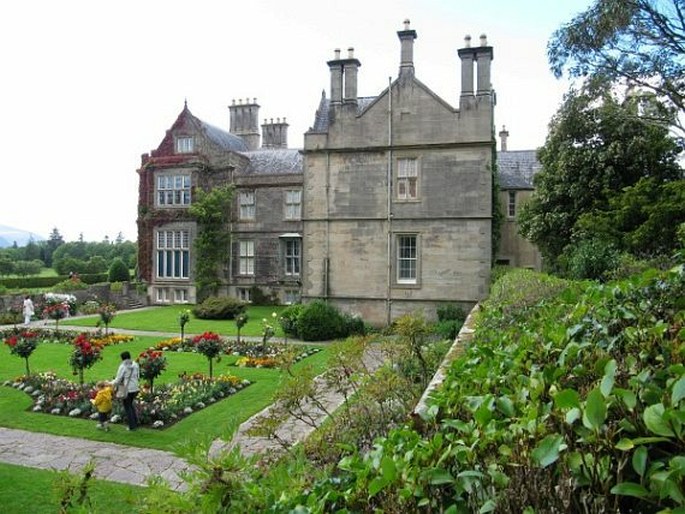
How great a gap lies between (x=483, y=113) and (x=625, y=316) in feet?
61.6

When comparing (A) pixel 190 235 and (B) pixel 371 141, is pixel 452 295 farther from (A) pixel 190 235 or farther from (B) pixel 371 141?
(A) pixel 190 235

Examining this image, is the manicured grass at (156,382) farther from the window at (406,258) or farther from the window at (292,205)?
the window at (292,205)

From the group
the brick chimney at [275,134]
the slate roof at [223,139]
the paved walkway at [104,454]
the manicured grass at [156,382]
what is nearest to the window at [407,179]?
the manicured grass at [156,382]

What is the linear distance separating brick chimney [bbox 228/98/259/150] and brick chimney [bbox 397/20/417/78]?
70.0 feet

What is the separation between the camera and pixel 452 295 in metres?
21.5

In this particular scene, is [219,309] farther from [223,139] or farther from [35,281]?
[35,281]

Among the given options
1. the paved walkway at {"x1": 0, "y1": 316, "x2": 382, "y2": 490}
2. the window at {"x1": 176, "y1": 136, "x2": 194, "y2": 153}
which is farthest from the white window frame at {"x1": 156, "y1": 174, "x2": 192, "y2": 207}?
the paved walkway at {"x1": 0, "y1": 316, "x2": 382, "y2": 490}

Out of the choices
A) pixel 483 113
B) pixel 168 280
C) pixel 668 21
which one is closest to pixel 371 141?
pixel 483 113

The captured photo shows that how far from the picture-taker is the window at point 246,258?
32.3m

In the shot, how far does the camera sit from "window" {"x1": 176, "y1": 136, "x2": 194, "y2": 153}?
108 ft

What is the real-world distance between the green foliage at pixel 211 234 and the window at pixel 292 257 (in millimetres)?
3771

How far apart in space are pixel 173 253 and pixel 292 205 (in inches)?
311

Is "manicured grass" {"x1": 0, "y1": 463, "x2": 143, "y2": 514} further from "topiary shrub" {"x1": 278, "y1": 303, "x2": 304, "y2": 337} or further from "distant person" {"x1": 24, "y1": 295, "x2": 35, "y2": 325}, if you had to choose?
"distant person" {"x1": 24, "y1": 295, "x2": 35, "y2": 325}

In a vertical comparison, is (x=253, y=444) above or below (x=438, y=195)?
below
